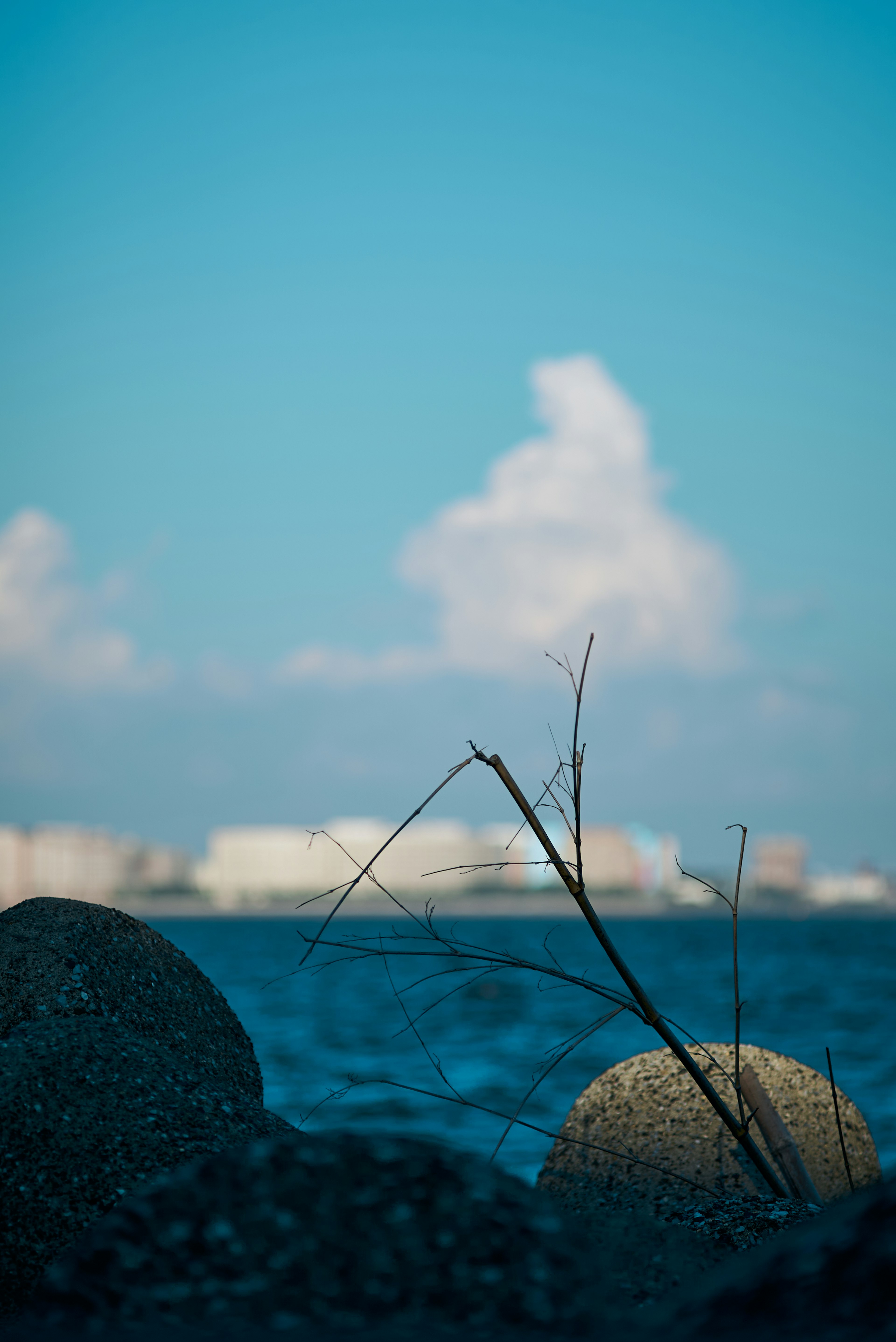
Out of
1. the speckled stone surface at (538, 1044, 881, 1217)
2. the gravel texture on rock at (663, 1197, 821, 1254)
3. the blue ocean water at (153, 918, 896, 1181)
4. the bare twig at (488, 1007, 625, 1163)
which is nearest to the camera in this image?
the bare twig at (488, 1007, 625, 1163)

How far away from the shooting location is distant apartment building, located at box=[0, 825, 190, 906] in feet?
462

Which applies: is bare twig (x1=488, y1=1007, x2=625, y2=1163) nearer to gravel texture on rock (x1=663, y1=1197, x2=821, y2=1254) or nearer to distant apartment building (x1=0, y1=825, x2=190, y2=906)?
gravel texture on rock (x1=663, y1=1197, x2=821, y2=1254)

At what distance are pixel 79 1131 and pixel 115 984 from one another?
1098 mm

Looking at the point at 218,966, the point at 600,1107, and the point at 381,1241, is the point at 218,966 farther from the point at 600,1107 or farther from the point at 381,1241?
the point at 381,1241

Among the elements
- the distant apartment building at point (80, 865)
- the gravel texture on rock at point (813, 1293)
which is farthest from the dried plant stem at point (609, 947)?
the distant apartment building at point (80, 865)

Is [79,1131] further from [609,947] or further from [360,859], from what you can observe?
[360,859]

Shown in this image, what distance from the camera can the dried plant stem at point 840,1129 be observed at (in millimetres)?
4891

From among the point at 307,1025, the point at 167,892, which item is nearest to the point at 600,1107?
the point at 307,1025

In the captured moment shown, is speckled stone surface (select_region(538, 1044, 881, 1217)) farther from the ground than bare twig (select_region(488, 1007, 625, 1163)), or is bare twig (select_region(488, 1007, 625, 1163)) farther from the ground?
bare twig (select_region(488, 1007, 625, 1163))

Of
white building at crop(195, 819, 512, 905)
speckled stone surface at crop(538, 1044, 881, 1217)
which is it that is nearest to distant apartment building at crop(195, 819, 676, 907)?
white building at crop(195, 819, 512, 905)

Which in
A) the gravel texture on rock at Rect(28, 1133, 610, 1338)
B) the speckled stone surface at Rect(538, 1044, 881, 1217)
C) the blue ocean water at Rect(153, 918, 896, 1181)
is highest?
the gravel texture on rock at Rect(28, 1133, 610, 1338)

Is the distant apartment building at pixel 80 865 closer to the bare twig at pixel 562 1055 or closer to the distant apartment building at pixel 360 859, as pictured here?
the distant apartment building at pixel 360 859

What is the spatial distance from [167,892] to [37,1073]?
163580 millimetres

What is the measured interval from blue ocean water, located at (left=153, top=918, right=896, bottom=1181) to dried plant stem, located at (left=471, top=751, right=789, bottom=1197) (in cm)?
16
